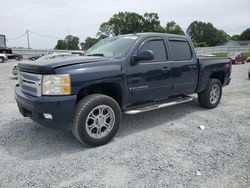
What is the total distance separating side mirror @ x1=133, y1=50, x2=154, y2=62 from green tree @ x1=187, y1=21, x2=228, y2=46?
106993 mm

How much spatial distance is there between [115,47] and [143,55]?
0.71m

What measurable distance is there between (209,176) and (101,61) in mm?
2366

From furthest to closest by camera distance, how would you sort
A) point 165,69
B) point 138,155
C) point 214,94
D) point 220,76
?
point 220,76 → point 214,94 → point 165,69 → point 138,155

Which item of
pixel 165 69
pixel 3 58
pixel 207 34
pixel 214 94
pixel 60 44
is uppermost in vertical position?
pixel 207 34

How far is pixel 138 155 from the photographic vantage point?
12.8ft

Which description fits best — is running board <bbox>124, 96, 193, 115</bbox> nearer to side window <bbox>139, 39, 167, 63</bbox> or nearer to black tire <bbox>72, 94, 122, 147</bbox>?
black tire <bbox>72, 94, 122, 147</bbox>

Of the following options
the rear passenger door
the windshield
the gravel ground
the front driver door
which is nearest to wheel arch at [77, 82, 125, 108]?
the front driver door

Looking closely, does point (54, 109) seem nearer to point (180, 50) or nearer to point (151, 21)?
point (180, 50)

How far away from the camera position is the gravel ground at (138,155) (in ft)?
10.6

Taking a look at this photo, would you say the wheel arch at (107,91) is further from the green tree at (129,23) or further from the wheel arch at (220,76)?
the green tree at (129,23)

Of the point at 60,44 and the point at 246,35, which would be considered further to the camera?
the point at 246,35

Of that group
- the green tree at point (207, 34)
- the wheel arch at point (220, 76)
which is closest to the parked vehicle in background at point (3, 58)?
the wheel arch at point (220, 76)

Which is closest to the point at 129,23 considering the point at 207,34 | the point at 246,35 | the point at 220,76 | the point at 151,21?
the point at 151,21

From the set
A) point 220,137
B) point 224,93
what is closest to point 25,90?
point 220,137
